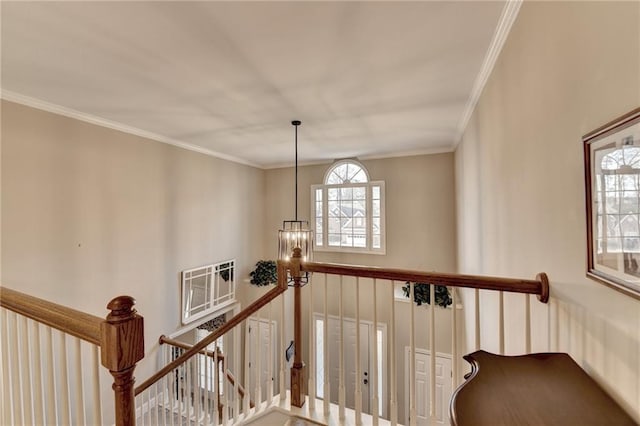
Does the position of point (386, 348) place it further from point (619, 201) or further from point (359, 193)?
point (619, 201)

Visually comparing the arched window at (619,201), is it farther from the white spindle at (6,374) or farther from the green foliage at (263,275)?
the green foliage at (263,275)

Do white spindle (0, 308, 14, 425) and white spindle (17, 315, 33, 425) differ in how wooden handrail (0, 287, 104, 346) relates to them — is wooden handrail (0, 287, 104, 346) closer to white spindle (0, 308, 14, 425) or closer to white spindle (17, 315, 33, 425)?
white spindle (17, 315, 33, 425)

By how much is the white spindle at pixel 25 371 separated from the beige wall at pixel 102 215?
2.01m

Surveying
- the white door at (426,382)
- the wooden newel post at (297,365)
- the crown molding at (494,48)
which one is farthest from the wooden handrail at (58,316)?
the white door at (426,382)

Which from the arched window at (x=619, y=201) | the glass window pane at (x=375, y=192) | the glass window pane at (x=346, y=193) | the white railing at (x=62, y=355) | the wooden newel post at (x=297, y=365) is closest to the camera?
the arched window at (x=619, y=201)

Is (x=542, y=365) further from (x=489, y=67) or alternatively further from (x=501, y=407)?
(x=489, y=67)

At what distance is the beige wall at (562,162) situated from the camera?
0.79 metres

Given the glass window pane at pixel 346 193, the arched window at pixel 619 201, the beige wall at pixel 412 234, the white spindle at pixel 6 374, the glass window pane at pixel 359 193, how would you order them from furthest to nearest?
the glass window pane at pixel 346 193 < the glass window pane at pixel 359 193 < the beige wall at pixel 412 234 < the white spindle at pixel 6 374 < the arched window at pixel 619 201

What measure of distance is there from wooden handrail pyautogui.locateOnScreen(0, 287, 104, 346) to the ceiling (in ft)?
5.19

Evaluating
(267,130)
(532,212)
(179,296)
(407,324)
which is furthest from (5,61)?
(407,324)

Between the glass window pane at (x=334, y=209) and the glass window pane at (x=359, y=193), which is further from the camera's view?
the glass window pane at (x=334, y=209)

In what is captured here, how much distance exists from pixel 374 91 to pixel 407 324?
3.96 metres

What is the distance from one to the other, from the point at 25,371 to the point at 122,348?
30.9 inches

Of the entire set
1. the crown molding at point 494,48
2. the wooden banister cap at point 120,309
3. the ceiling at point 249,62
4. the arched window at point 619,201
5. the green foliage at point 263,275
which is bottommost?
the green foliage at point 263,275
